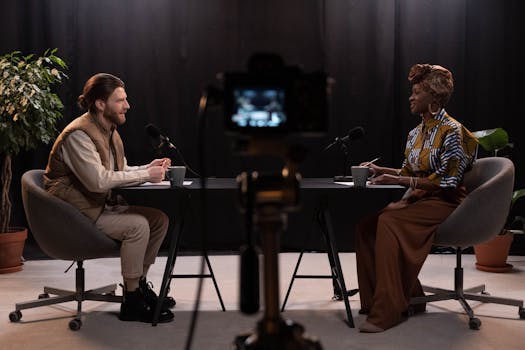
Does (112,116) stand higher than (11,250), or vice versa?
(112,116)

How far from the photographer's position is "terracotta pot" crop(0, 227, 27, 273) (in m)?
4.25

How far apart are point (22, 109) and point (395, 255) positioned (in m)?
2.60

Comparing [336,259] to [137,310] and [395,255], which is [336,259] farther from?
[137,310]

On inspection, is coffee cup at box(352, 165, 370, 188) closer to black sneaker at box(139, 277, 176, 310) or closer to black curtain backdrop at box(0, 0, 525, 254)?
black sneaker at box(139, 277, 176, 310)

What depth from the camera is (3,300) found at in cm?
350

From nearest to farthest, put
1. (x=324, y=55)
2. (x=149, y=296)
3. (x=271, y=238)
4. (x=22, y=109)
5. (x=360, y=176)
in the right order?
1. (x=271, y=238)
2. (x=360, y=176)
3. (x=149, y=296)
4. (x=22, y=109)
5. (x=324, y=55)

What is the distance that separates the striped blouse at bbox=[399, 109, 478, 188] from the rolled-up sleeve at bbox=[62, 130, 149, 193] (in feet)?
4.54

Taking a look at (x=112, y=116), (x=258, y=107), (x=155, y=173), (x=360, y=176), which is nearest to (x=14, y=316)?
(x=155, y=173)

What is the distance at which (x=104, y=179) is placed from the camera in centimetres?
294

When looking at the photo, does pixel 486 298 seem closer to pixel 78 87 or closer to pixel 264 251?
pixel 264 251

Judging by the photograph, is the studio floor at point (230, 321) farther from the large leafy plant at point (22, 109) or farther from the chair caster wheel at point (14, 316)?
the large leafy plant at point (22, 109)

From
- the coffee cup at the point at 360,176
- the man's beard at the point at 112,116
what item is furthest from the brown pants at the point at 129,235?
the coffee cup at the point at 360,176

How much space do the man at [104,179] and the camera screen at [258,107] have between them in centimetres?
179

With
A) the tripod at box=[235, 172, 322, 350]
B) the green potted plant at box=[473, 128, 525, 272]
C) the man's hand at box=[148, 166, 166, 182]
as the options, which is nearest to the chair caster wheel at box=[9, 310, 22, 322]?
the man's hand at box=[148, 166, 166, 182]
